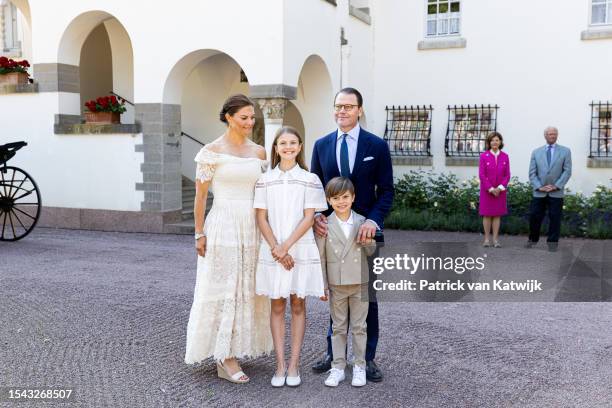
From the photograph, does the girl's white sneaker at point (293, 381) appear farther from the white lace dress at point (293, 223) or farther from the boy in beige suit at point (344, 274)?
the white lace dress at point (293, 223)

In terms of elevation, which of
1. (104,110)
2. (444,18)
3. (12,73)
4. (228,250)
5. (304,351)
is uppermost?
(444,18)

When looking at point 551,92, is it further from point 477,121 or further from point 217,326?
point 217,326

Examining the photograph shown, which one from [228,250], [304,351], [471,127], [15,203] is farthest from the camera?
[471,127]

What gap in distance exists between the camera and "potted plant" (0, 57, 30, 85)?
1188cm

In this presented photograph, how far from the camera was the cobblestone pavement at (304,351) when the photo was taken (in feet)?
12.7

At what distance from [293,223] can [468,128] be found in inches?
400

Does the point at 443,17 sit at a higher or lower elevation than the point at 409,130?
higher

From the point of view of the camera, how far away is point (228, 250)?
4.14m

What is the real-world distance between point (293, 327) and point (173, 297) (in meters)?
2.61

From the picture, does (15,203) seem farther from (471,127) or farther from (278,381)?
(471,127)

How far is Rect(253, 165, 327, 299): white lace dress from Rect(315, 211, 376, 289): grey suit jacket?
0.10m

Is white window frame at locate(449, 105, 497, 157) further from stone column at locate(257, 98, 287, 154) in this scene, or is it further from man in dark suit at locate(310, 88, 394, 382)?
man in dark suit at locate(310, 88, 394, 382)

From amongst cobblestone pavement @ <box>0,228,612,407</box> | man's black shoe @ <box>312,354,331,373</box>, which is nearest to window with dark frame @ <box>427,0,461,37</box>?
cobblestone pavement @ <box>0,228,612,407</box>

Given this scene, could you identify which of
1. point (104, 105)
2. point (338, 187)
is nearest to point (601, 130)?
point (104, 105)
